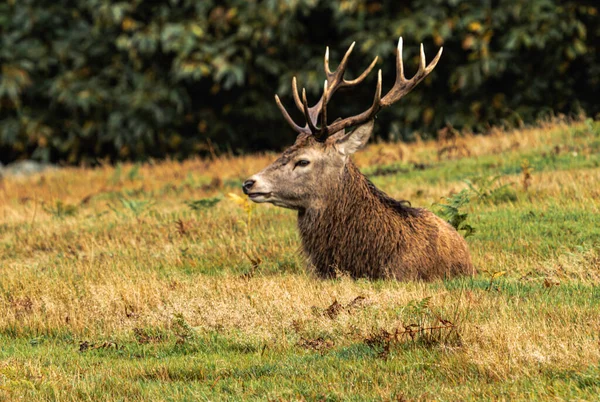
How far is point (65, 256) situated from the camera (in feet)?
37.3

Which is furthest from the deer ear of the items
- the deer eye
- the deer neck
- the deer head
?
the deer eye

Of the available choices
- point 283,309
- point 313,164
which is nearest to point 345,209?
point 313,164

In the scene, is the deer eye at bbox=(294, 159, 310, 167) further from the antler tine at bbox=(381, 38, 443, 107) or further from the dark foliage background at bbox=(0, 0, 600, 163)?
the dark foliage background at bbox=(0, 0, 600, 163)

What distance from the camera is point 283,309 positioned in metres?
7.87

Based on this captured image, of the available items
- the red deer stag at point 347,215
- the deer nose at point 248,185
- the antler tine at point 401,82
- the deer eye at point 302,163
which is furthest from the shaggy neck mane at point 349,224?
the antler tine at point 401,82

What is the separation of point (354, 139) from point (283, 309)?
87.1 inches


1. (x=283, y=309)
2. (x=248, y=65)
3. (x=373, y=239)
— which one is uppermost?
(x=248, y=65)

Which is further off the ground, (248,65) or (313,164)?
(248,65)

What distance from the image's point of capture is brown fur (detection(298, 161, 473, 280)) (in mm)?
9188

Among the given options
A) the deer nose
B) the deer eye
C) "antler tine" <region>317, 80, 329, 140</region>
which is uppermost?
"antler tine" <region>317, 80, 329, 140</region>

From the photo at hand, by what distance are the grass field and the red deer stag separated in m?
0.37

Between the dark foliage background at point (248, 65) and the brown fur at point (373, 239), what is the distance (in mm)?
11345

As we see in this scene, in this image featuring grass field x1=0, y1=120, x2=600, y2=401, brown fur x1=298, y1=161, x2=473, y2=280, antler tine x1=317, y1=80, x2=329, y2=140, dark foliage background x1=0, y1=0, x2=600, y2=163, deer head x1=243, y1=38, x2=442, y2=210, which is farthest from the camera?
dark foliage background x1=0, y1=0, x2=600, y2=163

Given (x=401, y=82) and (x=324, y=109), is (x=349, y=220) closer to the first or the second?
(x=324, y=109)
